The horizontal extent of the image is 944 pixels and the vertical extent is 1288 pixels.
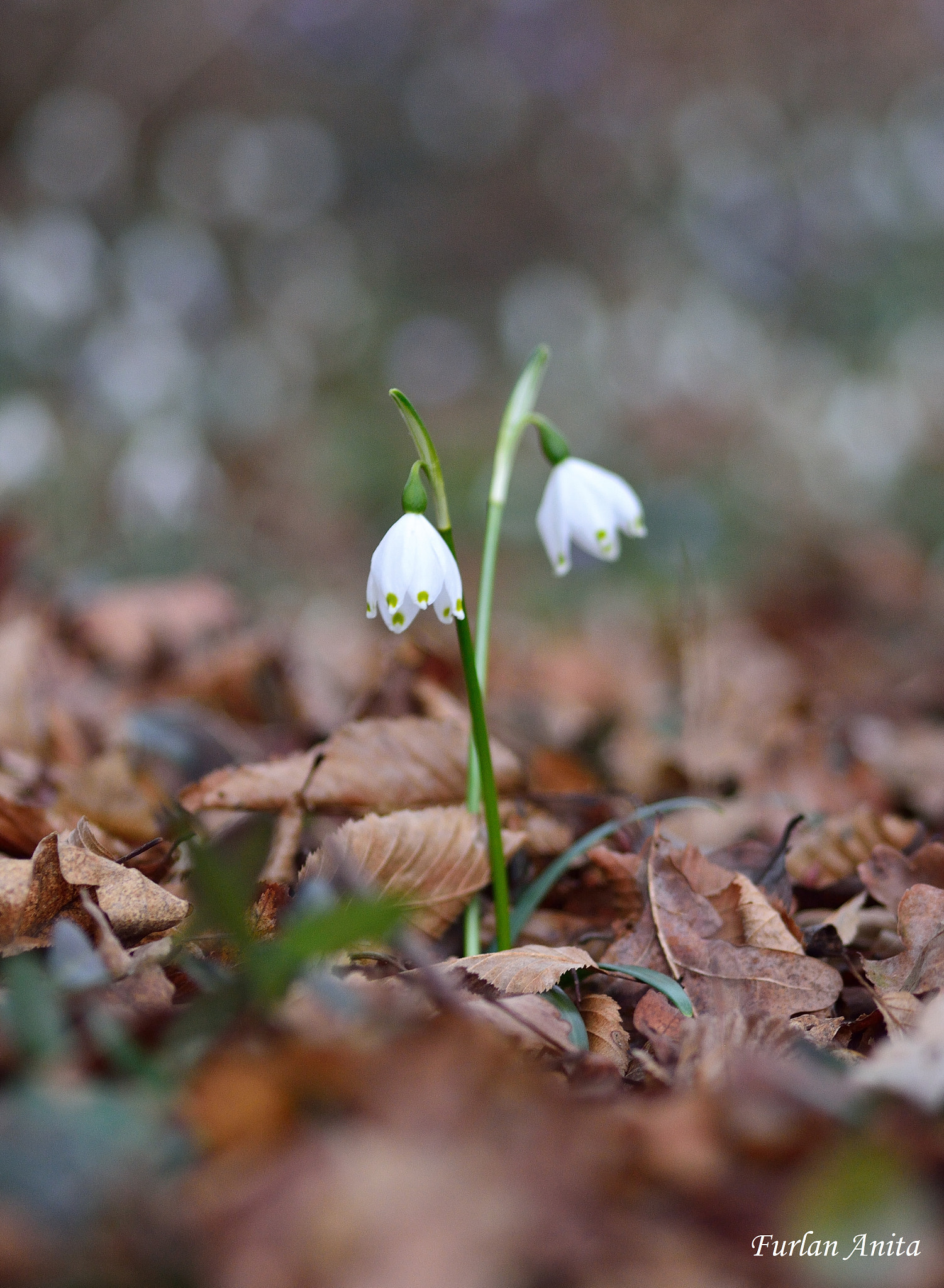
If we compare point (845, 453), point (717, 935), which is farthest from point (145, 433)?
point (717, 935)

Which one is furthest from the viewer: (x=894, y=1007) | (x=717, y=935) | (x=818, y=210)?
(x=818, y=210)

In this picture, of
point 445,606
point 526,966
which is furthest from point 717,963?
point 445,606

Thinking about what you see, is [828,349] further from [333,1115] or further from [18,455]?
[333,1115]

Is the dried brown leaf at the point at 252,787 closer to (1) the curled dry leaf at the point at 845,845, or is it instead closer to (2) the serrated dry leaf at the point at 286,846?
(2) the serrated dry leaf at the point at 286,846

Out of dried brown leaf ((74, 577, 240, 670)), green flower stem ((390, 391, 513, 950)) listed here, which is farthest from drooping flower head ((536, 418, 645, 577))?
dried brown leaf ((74, 577, 240, 670))

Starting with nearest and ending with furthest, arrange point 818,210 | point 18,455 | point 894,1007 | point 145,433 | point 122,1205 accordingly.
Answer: point 122,1205 → point 894,1007 → point 18,455 → point 145,433 → point 818,210

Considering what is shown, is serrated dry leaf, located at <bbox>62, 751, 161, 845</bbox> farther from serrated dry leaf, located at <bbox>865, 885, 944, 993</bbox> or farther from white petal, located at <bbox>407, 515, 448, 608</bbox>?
serrated dry leaf, located at <bbox>865, 885, 944, 993</bbox>

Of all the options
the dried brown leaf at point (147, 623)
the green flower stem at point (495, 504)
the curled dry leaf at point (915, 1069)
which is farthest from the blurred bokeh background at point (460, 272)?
the curled dry leaf at point (915, 1069)
